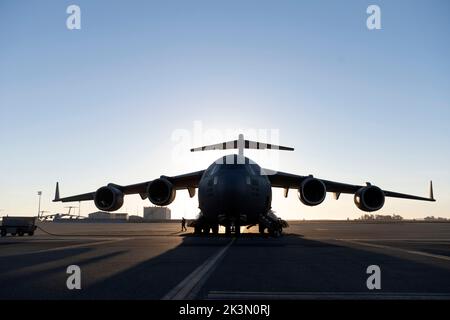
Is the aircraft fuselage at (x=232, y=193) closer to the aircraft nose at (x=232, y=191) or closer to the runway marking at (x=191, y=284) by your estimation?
the aircraft nose at (x=232, y=191)

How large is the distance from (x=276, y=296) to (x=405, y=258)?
6886mm

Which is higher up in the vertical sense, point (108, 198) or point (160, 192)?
point (160, 192)

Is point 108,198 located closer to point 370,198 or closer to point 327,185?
point 327,185

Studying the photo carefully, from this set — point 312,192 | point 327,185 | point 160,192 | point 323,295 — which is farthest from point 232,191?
point 323,295

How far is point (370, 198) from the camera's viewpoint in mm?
27078

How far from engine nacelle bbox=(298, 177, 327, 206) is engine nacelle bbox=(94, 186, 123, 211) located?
10000mm

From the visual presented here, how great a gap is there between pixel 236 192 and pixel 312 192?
21.2ft

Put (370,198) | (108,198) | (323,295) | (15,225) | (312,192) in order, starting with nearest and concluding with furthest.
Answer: (323,295) → (312,192) → (370,198) → (108,198) → (15,225)

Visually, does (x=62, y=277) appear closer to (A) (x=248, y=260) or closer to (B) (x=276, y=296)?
(B) (x=276, y=296)

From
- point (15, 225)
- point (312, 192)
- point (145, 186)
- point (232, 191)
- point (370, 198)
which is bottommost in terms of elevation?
point (15, 225)

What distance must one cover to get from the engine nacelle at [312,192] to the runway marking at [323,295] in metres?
19.4

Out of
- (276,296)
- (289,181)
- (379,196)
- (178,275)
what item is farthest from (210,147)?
(276,296)

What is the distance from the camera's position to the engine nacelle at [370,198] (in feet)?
88.0
